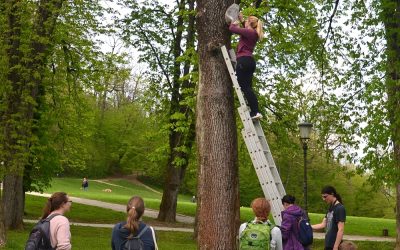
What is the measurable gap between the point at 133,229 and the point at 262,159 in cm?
242

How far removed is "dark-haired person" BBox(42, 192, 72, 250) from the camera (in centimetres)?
640

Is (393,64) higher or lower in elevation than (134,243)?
higher

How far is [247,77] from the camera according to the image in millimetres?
8320

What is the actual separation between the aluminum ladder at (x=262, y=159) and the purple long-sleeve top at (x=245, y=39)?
0.30 m

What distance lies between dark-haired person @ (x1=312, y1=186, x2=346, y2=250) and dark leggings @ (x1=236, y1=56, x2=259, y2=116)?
6.10ft

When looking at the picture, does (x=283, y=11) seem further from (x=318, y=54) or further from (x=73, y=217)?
(x=73, y=217)

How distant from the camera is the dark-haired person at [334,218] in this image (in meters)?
9.04

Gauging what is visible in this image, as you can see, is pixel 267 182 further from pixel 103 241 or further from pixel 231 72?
pixel 103 241

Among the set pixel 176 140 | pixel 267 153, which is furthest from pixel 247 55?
pixel 176 140

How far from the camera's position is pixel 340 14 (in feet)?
66.8

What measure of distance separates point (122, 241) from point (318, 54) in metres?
14.2

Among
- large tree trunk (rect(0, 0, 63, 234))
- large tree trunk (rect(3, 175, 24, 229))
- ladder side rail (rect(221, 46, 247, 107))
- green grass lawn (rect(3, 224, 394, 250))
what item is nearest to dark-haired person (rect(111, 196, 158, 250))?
ladder side rail (rect(221, 46, 247, 107))

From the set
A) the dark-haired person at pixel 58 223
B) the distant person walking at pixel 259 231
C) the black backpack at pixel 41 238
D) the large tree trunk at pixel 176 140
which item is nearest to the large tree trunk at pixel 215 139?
the distant person walking at pixel 259 231

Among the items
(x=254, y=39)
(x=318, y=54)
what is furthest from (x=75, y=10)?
(x=254, y=39)
